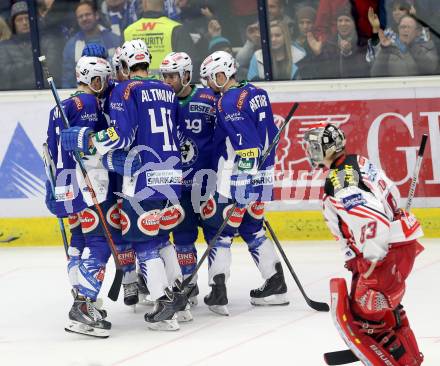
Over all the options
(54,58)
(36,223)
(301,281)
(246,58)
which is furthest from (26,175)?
(301,281)

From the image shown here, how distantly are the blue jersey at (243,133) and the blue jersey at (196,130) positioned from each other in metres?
0.09

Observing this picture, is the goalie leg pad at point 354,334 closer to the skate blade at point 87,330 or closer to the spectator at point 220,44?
the skate blade at point 87,330

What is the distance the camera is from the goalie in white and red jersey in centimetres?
486

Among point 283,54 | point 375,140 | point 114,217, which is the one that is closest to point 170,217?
point 114,217

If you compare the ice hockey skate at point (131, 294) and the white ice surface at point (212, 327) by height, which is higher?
the ice hockey skate at point (131, 294)

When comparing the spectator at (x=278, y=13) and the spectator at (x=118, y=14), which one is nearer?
the spectator at (x=278, y=13)

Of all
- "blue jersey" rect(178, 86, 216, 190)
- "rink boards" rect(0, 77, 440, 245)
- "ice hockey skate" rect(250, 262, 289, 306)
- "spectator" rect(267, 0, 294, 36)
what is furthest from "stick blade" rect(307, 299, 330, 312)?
"spectator" rect(267, 0, 294, 36)

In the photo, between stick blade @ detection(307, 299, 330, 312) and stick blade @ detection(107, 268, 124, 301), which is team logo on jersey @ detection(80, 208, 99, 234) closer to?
stick blade @ detection(107, 268, 124, 301)

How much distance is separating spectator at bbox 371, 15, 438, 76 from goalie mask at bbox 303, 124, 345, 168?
3.97 meters

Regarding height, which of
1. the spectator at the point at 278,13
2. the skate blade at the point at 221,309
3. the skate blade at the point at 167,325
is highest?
the spectator at the point at 278,13

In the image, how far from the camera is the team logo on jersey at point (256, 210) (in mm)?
7383

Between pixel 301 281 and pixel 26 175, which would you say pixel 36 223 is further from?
pixel 301 281

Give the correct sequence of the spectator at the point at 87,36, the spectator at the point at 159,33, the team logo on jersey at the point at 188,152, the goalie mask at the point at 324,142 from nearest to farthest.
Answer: the goalie mask at the point at 324,142
the team logo on jersey at the point at 188,152
the spectator at the point at 159,33
the spectator at the point at 87,36

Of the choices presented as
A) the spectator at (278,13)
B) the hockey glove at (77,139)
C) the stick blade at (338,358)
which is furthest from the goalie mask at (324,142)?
the spectator at (278,13)
